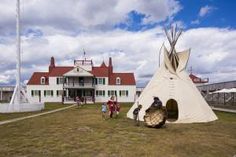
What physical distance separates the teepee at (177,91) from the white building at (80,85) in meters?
36.8

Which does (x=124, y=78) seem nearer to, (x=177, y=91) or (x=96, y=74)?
(x=96, y=74)

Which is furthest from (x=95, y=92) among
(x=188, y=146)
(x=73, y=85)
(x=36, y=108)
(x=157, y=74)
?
(x=188, y=146)

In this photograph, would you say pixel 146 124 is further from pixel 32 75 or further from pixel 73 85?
pixel 32 75

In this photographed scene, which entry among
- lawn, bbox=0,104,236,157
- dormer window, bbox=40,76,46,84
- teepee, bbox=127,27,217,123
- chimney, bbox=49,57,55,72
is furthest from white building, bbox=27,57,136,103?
lawn, bbox=0,104,236,157

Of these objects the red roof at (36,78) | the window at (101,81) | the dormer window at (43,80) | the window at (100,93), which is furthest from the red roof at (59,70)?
the window at (100,93)

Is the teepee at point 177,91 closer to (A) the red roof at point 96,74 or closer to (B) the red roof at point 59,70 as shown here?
(A) the red roof at point 96,74

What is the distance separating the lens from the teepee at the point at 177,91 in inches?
795

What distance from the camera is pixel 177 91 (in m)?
20.8

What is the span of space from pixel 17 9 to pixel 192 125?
20902 millimetres

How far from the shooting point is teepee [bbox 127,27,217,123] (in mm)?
20188

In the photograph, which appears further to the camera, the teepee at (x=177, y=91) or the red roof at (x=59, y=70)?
the red roof at (x=59, y=70)

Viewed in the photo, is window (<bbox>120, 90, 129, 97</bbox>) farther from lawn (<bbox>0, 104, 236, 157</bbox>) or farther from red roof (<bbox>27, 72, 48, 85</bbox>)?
lawn (<bbox>0, 104, 236, 157</bbox>)

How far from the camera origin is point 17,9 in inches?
1234

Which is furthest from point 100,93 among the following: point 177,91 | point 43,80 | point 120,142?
point 120,142
